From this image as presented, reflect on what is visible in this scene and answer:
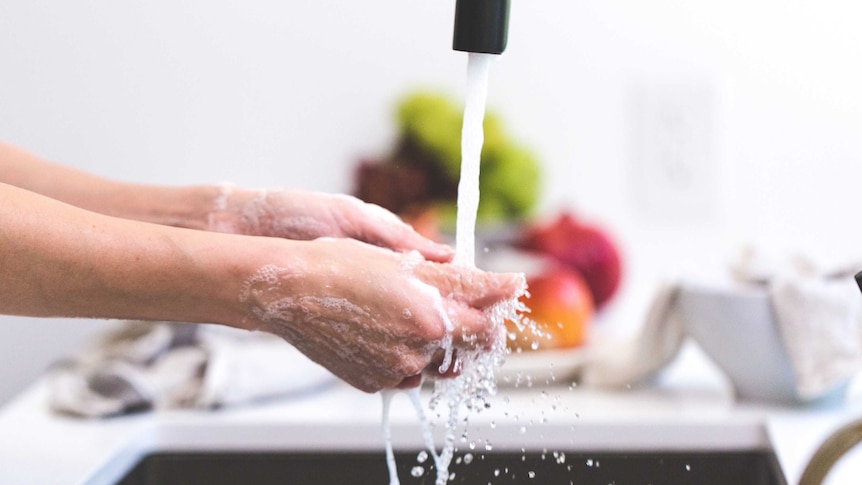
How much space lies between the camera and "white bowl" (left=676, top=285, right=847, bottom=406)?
1037mm

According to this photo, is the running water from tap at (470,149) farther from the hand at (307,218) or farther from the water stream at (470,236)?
the hand at (307,218)

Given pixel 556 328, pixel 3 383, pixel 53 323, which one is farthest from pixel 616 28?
pixel 3 383

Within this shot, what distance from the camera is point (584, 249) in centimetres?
144

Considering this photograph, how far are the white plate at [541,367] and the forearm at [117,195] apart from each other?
41 centimetres

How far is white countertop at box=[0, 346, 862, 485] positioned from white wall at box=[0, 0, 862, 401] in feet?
2.03

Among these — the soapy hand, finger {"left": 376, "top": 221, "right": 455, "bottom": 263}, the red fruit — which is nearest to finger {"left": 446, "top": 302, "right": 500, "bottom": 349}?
the soapy hand

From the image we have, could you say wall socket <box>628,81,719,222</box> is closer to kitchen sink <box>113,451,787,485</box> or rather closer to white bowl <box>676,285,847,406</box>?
white bowl <box>676,285,847,406</box>

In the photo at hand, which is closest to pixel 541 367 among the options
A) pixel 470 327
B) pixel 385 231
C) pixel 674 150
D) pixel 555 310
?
pixel 555 310

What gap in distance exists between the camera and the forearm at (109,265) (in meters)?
0.59

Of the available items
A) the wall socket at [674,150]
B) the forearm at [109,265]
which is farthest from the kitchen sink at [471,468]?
the wall socket at [674,150]

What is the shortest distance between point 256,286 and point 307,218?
0.74 feet

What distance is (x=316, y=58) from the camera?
1.63 m

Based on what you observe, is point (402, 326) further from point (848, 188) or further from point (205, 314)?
point (848, 188)

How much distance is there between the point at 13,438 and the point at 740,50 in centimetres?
121
